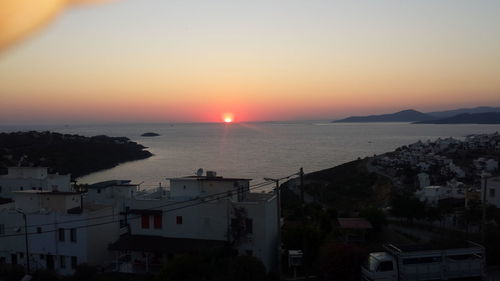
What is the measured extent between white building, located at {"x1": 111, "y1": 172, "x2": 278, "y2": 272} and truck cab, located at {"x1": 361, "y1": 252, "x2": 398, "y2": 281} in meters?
4.75

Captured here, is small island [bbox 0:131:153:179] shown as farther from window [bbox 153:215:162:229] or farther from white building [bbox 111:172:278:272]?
window [bbox 153:215:162:229]

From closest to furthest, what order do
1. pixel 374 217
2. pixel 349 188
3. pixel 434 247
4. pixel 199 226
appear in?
pixel 434 247
pixel 199 226
pixel 374 217
pixel 349 188

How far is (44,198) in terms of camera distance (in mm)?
20391

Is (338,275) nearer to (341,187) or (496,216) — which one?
(496,216)

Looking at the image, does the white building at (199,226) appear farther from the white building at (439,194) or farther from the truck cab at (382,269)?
the white building at (439,194)

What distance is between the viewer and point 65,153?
275 feet

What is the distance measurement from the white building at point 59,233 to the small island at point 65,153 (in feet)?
158

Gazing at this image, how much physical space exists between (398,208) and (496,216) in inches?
198

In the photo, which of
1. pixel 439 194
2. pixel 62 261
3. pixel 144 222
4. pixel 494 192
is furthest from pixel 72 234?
pixel 439 194

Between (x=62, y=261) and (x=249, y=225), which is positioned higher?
(x=249, y=225)

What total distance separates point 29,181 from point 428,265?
3089cm

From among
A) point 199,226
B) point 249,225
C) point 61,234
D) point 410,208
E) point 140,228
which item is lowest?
point 410,208

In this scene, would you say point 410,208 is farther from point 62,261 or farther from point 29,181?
point 29,181

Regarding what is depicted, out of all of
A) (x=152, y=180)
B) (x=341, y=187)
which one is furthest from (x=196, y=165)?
(x=341, y=187)
